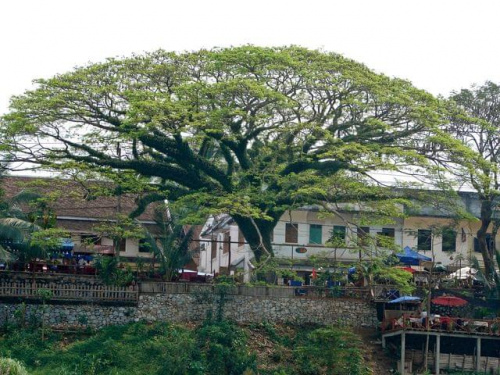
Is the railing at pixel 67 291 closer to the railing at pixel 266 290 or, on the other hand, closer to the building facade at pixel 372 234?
the railing at pixel 266 290

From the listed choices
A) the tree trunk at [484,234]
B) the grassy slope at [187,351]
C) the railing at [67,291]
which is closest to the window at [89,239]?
the railing at [67,291]

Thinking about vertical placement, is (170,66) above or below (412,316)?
above

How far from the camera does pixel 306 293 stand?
150ft

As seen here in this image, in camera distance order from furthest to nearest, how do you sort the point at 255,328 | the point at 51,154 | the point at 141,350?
1. the point at 51,154
2. the point at 255,328
3. the point at 141,350

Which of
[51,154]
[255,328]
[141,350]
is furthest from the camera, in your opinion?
[51,154]

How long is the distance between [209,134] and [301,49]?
5422 mm

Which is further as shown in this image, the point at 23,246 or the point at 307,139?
the point at 307,139

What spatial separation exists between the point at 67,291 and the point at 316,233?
54.2 ft

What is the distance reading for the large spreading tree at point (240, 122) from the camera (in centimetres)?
4519

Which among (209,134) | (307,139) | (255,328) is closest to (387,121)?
(307,139)

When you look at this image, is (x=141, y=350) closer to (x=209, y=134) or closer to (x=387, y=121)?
(x=209, y=134)

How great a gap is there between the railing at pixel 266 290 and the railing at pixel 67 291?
0.79m

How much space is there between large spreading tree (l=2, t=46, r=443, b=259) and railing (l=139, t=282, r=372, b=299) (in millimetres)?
2181

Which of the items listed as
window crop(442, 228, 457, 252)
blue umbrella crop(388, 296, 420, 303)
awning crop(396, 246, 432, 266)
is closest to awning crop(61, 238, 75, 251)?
blue umbrella crop(388, 296, 420, 303)
